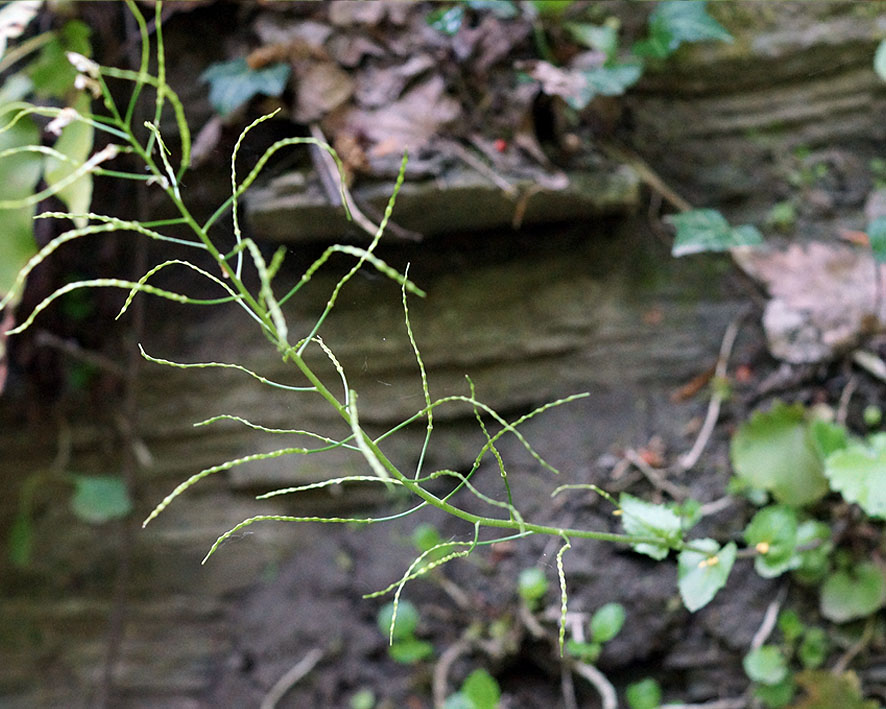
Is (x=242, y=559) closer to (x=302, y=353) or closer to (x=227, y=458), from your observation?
(x=227, y=458)

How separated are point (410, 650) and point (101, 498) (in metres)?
0.68

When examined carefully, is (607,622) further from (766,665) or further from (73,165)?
(73,165)

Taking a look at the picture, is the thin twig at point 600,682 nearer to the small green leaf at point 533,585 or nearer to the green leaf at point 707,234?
the small green leaf at point 533,585

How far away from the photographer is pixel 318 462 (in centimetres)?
142

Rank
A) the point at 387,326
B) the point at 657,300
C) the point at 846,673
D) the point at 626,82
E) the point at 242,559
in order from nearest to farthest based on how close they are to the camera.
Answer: the point at 387,326
the point at 846,673
the point at 626,82
the point at 657,300
the point at 242,559

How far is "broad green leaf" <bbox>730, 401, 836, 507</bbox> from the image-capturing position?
1.11 metres

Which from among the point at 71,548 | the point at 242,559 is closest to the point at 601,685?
the point at 242,559

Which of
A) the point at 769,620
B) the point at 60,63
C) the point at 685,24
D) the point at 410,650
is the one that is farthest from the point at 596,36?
the point at 410,650

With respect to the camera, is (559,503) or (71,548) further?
(71,548)

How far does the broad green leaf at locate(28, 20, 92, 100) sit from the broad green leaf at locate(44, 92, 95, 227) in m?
0.17

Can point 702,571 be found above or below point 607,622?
above

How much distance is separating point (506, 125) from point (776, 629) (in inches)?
37.4

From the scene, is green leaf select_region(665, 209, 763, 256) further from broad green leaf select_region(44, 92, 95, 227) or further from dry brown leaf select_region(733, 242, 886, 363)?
broad green leaf select_region(44, 92, 95, 227)

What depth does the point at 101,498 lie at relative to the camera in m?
1.42
